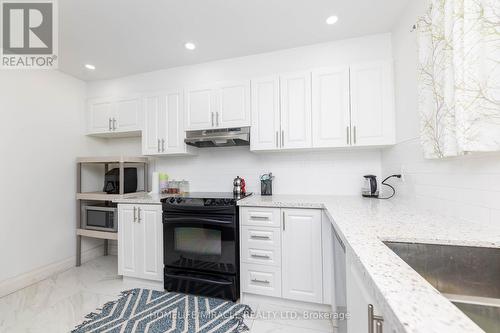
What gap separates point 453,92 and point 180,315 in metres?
2.39

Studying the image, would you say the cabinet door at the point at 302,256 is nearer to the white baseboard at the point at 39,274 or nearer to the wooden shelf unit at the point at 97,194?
the wooden shelf unit at the point at 97,194

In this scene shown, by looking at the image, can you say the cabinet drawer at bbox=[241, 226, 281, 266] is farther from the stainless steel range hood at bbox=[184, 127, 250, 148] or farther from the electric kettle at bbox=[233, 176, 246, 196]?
the stainless steel range hood at bbox=[184, 127, 250, 148]

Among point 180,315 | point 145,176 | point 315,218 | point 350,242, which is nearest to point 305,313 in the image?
point 315,218

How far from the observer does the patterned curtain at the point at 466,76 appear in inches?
34.4

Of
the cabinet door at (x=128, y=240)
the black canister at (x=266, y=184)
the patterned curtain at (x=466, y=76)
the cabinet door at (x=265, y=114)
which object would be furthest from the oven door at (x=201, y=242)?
the patterned curtain at (x=466, y=76)

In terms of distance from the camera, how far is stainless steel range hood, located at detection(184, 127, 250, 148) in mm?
2143

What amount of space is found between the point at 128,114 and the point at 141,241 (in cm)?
164

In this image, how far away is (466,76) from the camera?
0.94 metres

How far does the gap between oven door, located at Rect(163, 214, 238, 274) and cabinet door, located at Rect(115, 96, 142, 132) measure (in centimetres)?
140

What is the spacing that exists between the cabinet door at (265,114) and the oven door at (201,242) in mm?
855

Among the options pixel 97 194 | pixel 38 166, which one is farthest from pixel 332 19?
pixel 38 166

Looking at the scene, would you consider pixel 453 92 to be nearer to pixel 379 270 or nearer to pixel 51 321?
pixel 379 270

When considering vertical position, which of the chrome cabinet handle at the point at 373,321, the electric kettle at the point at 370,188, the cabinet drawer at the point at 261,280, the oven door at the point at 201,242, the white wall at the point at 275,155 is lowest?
the cabinet drawer at the point at 261,280

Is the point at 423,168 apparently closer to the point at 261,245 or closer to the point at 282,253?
the point at 282,253
